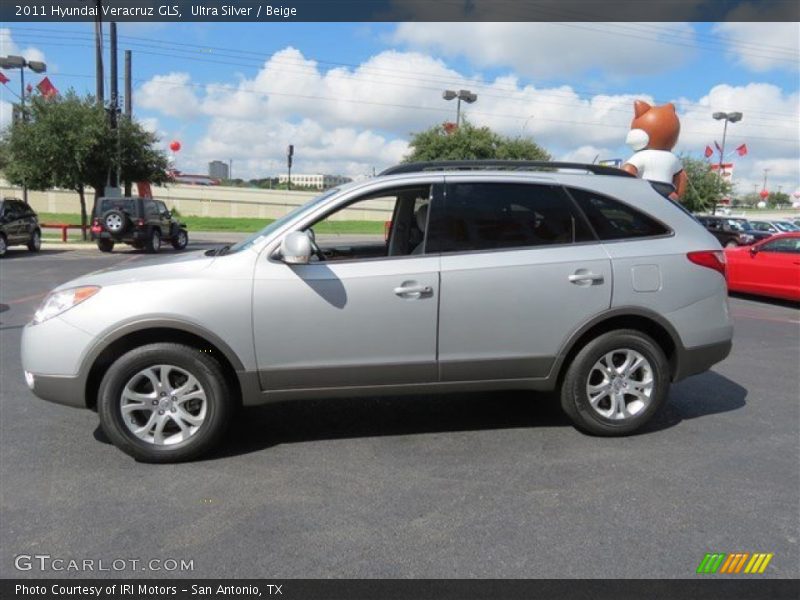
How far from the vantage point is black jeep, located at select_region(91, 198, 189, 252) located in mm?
20188

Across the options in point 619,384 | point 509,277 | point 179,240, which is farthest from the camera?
point 179,240

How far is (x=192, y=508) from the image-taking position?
11.3ft

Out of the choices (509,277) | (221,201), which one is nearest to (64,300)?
(509,277)

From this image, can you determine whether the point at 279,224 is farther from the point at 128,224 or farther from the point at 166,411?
the point at 128,224

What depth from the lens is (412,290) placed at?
4035 mm

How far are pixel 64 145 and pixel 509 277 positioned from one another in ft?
79.2

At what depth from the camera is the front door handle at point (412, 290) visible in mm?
4027

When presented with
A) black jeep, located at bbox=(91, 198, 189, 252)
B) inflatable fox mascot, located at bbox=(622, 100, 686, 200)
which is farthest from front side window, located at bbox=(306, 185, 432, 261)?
black jeep, located at bbox=(91, 198, 189, 252)

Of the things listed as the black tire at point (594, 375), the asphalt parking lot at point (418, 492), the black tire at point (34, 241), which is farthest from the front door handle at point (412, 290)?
the black tire at point (34, 241)

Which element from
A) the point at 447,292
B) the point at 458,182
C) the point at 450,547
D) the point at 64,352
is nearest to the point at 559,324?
the point at 447,292

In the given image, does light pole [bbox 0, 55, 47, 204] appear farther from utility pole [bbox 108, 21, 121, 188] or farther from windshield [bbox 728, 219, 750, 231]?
windshield [bbox 728, 219, 750, 231]

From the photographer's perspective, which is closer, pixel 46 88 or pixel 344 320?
pixel 344 320

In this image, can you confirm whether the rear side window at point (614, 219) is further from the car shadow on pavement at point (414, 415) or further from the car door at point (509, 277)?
the car shadow on pavement at point (414, 415)
